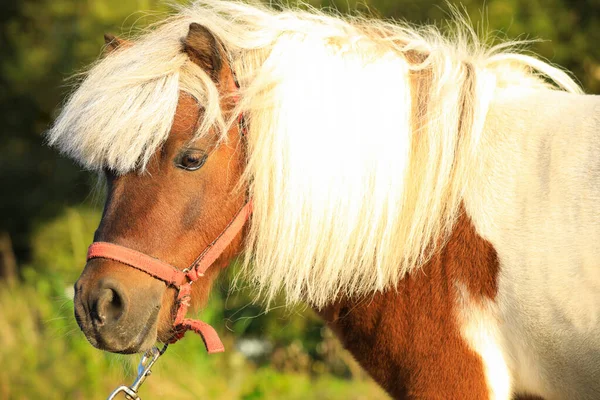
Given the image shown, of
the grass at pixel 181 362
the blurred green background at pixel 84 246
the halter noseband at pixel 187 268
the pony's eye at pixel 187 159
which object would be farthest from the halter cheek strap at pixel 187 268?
the grass at pixel 181 362

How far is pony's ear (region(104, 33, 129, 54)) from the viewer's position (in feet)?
7.77

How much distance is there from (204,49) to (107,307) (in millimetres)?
879

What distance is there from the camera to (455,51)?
91.9 inches

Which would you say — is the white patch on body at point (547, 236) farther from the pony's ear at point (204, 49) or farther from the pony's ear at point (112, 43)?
the pony's ear at point (112, 43)

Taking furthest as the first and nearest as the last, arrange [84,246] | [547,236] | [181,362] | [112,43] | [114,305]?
[84,246] < [181,362] < [112,43] < [114,305] < [547,236]

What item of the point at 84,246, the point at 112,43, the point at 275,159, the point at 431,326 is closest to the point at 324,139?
the point at 275,159

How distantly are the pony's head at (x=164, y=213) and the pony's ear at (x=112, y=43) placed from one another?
0.33 metres

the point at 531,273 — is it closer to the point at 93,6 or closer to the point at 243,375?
the point at 243,375

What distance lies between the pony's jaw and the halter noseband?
0.03 m

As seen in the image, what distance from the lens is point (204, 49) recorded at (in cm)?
213

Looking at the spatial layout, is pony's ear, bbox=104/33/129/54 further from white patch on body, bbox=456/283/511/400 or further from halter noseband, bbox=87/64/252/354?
white patch on body, bbox=456/283/511/400

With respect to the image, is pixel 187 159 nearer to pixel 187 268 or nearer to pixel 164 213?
pixel 164 213

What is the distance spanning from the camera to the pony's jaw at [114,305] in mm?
1997

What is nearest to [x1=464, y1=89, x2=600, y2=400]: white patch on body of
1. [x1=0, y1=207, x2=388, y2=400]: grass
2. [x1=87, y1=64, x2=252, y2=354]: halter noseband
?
[x1=87, y1=64, x2=252, y2=354]: halter noseband
